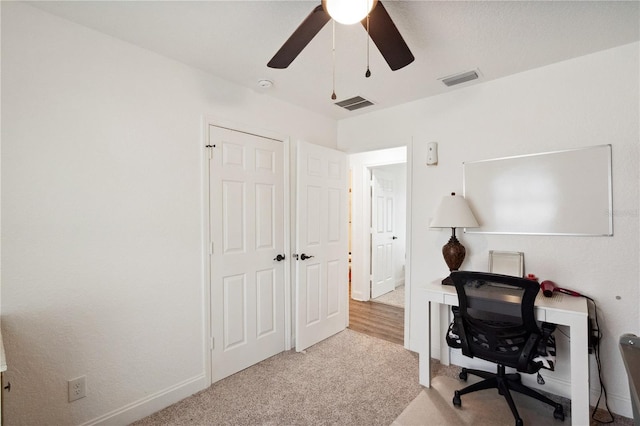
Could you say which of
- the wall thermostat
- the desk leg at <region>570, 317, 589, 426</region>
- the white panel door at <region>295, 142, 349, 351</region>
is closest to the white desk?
the desk leg at <region>570, 317, 589, 426</region>

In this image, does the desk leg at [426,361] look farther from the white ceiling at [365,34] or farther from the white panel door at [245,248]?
the white ceiling at [365,34]

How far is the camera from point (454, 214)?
244 cm

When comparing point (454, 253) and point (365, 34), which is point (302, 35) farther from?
point (454, 253)

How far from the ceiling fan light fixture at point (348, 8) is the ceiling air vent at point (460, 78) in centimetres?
145

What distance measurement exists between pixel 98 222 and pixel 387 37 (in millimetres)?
1917

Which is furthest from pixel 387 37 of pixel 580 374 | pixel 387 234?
pixel 387 234

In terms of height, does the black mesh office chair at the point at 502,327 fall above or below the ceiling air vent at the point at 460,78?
below

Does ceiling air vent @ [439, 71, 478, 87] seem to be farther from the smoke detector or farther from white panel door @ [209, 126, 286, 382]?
white panel door @ [209, 126, 286, 382]

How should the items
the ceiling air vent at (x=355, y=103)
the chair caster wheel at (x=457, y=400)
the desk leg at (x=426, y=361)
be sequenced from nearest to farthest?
the chair caster wheel at (x=457, y=400) < the desk leg at (x=426, y=361) < the ceiling air vent at (x=355, y=103)

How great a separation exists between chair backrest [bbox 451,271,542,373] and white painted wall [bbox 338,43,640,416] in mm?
409

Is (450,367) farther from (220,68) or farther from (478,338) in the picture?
(220,68)

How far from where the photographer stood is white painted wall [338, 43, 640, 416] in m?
1.97

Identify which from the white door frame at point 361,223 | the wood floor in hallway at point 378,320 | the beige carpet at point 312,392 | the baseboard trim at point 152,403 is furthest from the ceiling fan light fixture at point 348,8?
the white door frame at point 361,223

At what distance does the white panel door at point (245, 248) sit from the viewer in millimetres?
2400
